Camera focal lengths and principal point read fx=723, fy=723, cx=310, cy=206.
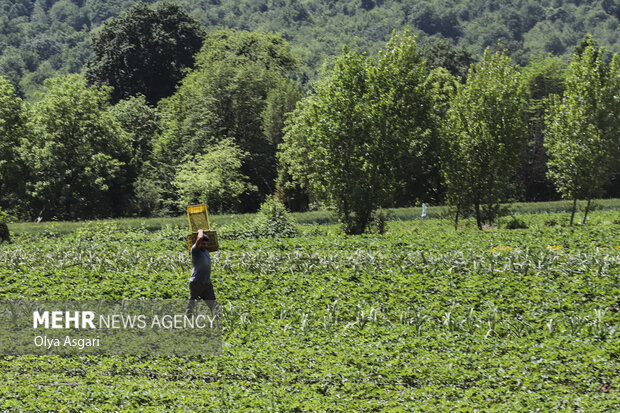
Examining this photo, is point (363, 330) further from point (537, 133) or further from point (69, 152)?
point (537, 133)

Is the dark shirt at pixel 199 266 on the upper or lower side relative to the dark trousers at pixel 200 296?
upper

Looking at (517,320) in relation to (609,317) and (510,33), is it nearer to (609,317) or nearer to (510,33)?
(609,317)

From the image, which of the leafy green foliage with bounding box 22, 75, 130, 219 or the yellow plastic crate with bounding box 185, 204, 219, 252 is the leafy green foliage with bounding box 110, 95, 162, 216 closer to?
the leafy green foliage with bounding box 22, 75, 130, 219

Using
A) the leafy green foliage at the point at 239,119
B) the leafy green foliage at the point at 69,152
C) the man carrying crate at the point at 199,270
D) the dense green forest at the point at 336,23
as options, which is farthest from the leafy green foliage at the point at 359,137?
the dense green forest at the point at 336,23

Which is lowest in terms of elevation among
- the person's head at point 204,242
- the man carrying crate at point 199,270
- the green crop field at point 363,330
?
the green crop field at point 363,330

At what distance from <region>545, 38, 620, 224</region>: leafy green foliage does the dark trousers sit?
24.4m

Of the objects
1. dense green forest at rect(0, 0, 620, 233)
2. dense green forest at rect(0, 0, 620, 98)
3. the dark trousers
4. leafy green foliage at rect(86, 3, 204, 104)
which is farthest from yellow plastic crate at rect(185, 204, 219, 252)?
dense green forest at rect(0, 0, 620, 98)

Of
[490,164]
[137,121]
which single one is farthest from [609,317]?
[137,121]

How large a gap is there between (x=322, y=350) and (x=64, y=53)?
5576 inches

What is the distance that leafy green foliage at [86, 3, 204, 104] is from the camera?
74.1 m

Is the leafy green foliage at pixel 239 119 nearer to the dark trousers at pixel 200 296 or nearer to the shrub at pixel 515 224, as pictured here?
the shrub at pixel 515 224

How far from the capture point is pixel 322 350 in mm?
11547

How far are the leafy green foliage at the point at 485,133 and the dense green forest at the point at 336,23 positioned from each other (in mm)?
114341

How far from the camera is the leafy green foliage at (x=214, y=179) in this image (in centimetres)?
4822
